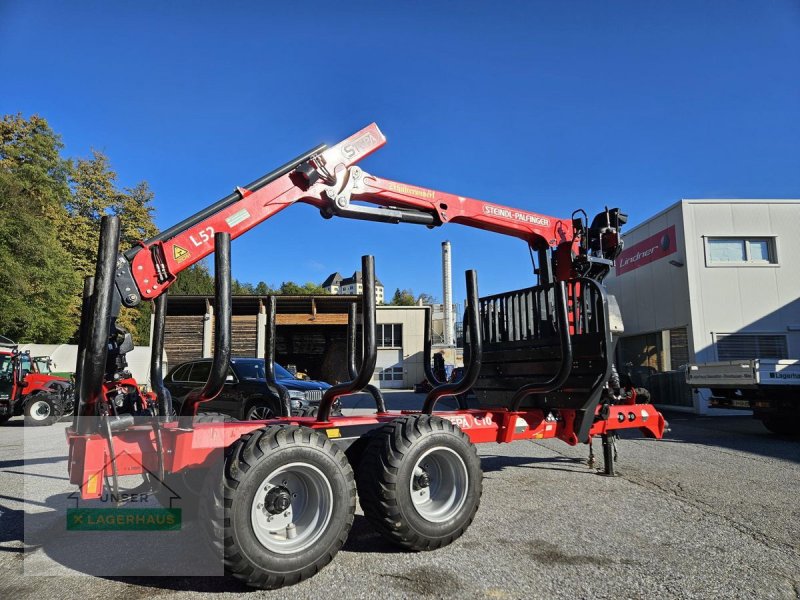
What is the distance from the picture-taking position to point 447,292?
53344mm

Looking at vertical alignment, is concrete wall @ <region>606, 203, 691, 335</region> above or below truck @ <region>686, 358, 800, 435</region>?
above

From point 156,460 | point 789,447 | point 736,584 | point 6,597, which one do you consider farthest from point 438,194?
point 789,447

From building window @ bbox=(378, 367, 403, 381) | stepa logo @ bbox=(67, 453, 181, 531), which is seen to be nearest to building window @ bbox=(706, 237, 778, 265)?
stepa logo @ bbox=(67, 453, 181, 531)

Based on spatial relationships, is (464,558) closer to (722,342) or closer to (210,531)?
(210,531)

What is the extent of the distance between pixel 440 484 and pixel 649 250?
57.3 feet

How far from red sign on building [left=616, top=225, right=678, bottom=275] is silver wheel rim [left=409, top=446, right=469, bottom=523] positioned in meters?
14.5

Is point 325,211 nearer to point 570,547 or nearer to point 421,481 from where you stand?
point 421,481

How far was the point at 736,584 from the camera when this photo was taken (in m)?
3.58

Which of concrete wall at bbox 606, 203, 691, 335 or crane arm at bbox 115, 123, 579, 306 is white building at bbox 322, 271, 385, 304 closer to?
concrete wall at bbox 606, 203, 691, 335

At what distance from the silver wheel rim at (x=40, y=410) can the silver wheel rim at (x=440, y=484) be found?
16.5 m

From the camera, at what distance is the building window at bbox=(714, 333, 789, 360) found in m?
16.8

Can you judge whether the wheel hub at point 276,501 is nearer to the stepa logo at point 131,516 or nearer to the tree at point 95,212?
the stepa logo at point 131,516

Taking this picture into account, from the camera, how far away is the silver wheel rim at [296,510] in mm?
3680

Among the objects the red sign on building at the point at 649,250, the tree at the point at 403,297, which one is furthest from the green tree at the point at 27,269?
the tree at the point at 403,297
